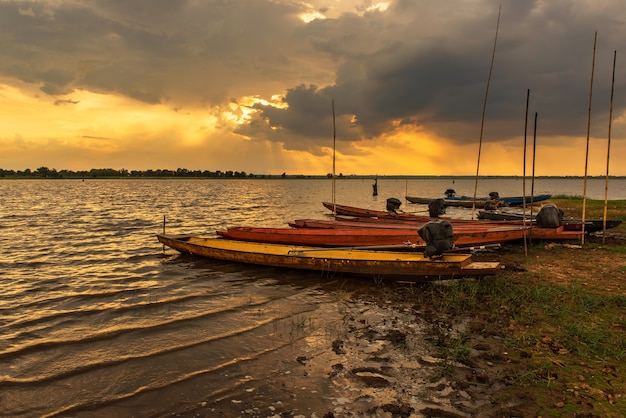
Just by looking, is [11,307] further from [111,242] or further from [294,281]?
[111,242]

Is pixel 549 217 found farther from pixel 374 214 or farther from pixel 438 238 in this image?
pixel 374 214

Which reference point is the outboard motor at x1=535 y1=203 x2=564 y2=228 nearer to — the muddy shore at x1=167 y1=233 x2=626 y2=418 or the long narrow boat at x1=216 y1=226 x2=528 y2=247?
the long narrow boat at x1=216 y1=226 x2=528 y2=247

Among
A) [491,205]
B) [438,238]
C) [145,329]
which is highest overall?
[438,238]

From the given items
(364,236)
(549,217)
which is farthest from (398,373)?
(549,217)

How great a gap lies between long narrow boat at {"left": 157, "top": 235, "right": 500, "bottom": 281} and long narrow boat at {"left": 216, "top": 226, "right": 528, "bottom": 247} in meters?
1.12

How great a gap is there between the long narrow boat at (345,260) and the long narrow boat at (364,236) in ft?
3.66

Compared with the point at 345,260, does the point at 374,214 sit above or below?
above

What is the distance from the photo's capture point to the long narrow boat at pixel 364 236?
45.9 ft

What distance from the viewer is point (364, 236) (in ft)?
47.3

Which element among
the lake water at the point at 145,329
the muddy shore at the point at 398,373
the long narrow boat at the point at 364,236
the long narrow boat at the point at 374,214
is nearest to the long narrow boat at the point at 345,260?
the lake water at the point at 145,329

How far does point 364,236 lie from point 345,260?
146 inches

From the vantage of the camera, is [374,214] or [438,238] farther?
[374,214]

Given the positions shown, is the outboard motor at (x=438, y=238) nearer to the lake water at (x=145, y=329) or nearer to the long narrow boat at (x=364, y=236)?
the lake water at (x=145, y=329)

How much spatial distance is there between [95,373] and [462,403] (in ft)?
19.3
